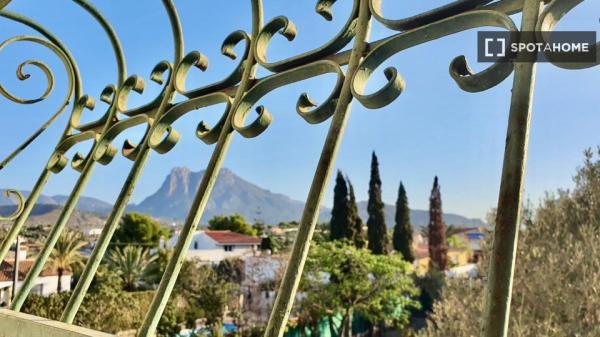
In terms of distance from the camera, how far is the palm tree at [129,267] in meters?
17.8

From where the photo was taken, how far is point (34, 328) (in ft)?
2.87

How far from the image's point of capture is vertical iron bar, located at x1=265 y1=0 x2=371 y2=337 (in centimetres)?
61

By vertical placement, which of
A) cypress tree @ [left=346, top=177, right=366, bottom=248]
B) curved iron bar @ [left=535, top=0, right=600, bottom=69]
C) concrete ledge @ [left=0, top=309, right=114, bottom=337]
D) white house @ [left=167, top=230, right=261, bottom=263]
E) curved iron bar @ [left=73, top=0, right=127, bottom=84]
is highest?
cypress tree @ [left=346, top=177, right=366, bottom=248]

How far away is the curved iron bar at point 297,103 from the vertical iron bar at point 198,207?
0.06ft

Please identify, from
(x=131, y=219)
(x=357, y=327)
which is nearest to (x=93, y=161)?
(x=357, y=327)

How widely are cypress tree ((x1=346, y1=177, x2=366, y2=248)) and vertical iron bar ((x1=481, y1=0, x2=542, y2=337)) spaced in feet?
60.9

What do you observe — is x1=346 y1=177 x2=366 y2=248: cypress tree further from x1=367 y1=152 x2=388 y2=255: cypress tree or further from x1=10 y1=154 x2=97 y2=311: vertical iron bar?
x1=10 y1=154 x2=97 y2=311: vertical iron bar

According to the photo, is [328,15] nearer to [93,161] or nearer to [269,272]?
[93,161]

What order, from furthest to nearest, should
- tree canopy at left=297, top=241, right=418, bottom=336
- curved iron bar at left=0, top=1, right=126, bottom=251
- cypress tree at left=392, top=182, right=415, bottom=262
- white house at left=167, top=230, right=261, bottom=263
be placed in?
1. white house at left=167, top=230, right=261, bottom=263
2. cypress tree at left=392, top=182, right=415, bottom=262
3. tree canopy at left=297, top=241, right=418, bottom=336
4. curved iron bar at left=0, top=1, right=126, bottom=251

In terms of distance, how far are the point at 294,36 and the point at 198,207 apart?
12.5 inches

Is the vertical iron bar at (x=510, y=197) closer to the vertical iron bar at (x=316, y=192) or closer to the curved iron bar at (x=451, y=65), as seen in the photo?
the curved iron bar at (x=451, y=65)

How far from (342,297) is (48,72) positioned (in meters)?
13.7

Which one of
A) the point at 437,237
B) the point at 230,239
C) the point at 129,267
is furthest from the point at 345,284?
the point at 230,239

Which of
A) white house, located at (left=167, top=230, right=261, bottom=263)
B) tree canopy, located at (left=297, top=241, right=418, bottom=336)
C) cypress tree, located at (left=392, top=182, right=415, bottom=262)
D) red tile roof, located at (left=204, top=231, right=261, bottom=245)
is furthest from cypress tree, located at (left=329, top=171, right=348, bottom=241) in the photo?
red tile roof, located at (left=204, top=231, right=261, bottom=245)
